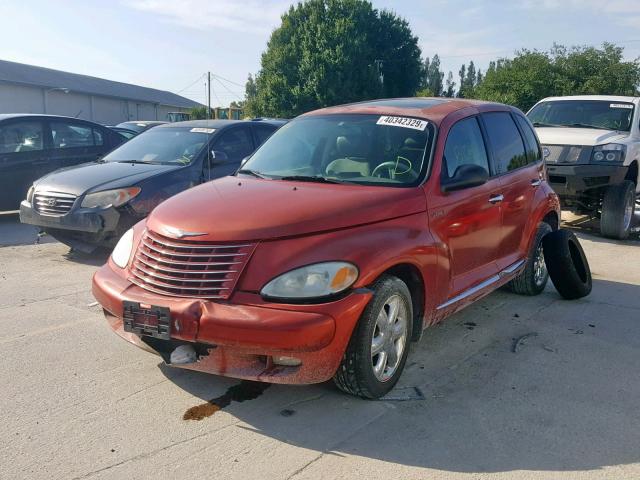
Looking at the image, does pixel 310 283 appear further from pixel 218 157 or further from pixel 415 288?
pixel 218 157

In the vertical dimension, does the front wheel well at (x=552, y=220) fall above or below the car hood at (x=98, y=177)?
below

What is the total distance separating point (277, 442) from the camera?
3252 mm

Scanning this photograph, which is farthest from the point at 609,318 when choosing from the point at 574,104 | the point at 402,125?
the point at 574,104

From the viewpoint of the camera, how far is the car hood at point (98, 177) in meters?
7.15

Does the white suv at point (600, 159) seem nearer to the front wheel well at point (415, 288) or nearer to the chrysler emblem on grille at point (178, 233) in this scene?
the front wheel well at point (415, 288)

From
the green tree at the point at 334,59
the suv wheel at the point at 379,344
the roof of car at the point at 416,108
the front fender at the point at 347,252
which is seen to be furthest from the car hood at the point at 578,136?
the green tree at the point at 334,59

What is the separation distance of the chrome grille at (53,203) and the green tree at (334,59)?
4046 centimetres

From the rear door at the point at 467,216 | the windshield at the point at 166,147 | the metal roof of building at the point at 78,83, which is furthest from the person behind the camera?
the metal roof of building at the point at 78,83

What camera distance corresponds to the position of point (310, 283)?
11.0 feet

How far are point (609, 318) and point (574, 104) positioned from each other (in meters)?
6.17

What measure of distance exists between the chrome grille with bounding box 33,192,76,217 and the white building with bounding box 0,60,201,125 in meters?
28.4

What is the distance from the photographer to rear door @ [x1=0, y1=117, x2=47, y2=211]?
9562 mm

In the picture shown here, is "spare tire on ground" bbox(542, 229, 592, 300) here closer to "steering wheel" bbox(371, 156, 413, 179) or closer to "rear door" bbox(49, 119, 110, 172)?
"steering wheel" bbox(371, 156, 413, 179)

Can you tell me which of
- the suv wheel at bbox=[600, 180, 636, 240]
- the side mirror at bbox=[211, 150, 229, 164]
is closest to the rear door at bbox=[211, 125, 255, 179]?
the side mirror at bbox=[211, 150, 229, 164]
